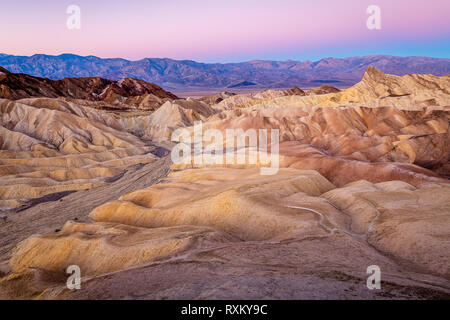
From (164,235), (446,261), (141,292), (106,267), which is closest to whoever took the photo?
(141,292)

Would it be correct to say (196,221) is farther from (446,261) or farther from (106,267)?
(446,261)

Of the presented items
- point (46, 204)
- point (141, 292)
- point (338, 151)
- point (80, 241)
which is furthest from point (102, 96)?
point (141, 292)

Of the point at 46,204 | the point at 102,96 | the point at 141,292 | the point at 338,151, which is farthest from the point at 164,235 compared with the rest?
the point at 102,96

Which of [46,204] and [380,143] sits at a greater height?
[380,143]

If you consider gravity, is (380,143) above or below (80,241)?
above

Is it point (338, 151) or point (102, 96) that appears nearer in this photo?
point (338, 151)
